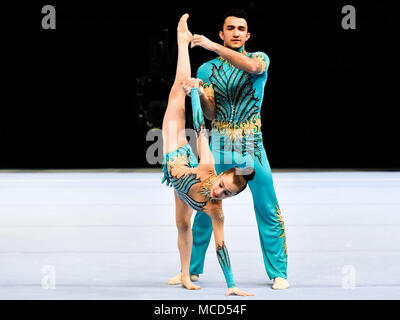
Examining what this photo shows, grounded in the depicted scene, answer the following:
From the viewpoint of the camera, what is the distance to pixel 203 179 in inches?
133

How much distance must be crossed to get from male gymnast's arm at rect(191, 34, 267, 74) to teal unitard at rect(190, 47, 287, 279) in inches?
3.9

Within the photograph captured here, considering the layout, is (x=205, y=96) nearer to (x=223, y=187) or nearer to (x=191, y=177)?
(x=191, y=177)

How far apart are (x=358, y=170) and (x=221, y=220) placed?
6912mm

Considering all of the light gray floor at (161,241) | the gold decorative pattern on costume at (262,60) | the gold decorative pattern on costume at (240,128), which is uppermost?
the gold decorative pattern on costume at (262,60)

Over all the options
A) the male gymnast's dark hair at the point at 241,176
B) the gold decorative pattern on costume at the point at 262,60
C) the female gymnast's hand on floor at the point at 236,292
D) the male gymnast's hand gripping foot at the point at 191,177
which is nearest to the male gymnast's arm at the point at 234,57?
the gold decorative pattern on costume at the point at 262,60

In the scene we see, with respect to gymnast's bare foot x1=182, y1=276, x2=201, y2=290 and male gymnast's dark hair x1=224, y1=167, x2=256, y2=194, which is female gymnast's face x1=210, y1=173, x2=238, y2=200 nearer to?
male gymnast's dark hair x1=224, y1=167, x2=256, y2=194

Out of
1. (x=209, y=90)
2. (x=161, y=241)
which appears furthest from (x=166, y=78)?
(x=209, y=90)

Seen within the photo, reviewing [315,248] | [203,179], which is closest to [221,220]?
[203,179]

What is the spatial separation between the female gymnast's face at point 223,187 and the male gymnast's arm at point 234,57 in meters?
0.66

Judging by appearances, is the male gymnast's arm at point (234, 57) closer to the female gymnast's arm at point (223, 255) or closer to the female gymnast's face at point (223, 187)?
the female gymnast's face at point (223, 187)

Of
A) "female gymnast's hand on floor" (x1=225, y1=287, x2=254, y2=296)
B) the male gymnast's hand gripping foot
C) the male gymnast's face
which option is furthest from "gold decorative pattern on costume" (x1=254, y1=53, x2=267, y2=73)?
"female gymnast's hand on floor" (x1=225, y1=287, x2=254, y2=296)

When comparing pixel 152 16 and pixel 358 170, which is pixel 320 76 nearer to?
pixel 358 170

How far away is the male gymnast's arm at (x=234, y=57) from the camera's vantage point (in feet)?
10.9

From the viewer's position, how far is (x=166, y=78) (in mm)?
9398
